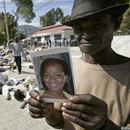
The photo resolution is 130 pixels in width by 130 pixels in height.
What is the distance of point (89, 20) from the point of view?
0.99 meters

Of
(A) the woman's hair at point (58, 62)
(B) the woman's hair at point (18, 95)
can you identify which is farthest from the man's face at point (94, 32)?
(B) the woman's hair at point (18, 95)

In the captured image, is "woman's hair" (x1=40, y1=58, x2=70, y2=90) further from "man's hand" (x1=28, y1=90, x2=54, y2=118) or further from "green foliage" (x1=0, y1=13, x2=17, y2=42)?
"green foliage" (x1=0, y1=13, x2=17, y2=42)

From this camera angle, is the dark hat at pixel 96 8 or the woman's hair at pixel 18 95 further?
the woman's hair at pixel 18 95

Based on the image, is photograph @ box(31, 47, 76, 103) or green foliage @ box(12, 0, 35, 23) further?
green foliage @ box(12, 0, 35, 23)

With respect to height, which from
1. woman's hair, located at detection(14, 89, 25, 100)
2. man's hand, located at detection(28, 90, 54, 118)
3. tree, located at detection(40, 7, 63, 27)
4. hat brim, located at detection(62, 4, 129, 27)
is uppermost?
tree, located at detection(40, 7, 63, 27)

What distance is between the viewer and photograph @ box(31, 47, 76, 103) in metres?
0.86

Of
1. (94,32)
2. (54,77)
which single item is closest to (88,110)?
(54,77)

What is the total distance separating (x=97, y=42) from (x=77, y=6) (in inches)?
13.3

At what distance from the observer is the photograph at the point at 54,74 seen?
863mm

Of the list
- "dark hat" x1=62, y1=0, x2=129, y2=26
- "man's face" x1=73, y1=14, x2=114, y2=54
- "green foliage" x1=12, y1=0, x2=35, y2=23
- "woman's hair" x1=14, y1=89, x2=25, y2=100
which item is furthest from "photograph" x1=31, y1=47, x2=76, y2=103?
"green foliage" x1=12, y1=0, x2=35, y2=23

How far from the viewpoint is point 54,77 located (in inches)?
36.8

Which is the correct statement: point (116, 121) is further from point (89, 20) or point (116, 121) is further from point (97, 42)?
point (89, 20)

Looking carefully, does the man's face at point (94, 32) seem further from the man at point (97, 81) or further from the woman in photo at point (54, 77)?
the woman in photo at point (54, 77)

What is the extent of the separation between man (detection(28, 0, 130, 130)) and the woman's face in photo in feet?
0.40
